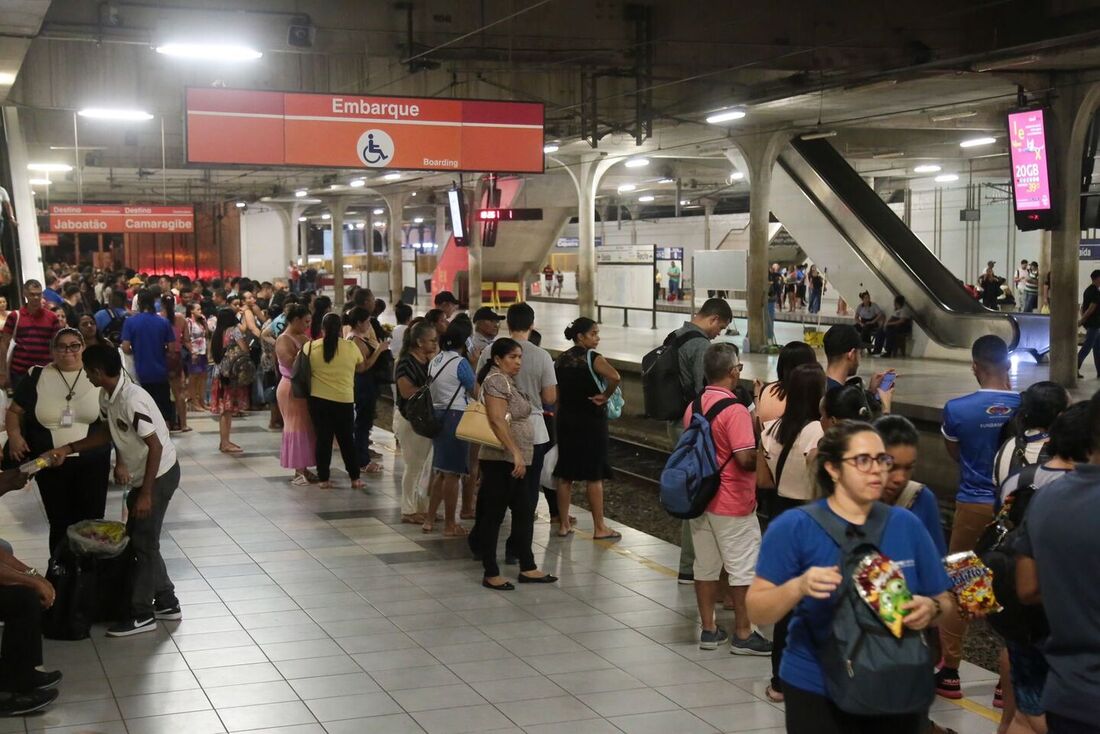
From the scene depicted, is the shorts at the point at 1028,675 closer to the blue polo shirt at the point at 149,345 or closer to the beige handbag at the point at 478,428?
the beige handbag at the point at 478,428

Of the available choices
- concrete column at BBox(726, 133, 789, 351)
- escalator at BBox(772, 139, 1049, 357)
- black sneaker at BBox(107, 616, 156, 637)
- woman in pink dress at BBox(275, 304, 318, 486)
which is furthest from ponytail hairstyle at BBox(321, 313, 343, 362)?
escalator at BBox(772, 139, 1049, 357)

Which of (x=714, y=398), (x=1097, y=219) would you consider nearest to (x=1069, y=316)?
(x=1097, y=219)

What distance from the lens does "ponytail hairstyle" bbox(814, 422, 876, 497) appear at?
345 cm

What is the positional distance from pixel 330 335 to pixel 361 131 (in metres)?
2.41

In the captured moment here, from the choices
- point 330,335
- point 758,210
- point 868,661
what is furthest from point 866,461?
point 758,210

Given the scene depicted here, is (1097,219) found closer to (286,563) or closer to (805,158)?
(805,158)

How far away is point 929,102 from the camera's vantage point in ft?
65.7

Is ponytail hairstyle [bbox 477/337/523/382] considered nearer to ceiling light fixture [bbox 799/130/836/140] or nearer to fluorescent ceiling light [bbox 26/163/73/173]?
ceiling light fixture [bbox 799/130/836/140]

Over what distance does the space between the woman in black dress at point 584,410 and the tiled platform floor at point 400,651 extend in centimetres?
55

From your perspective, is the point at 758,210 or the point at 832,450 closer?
the point at 832,450

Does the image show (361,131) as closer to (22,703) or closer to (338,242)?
(22,703)

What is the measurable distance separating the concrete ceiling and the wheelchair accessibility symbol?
6.34 feet

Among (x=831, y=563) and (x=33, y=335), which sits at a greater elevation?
(x=33, y=335)

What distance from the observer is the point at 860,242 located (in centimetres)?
2420
